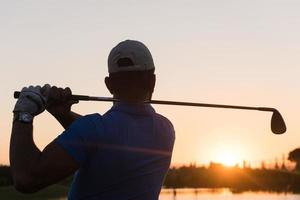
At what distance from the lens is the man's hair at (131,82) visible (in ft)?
11.4

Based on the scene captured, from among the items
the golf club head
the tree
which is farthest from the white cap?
the tree

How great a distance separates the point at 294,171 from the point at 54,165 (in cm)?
12074

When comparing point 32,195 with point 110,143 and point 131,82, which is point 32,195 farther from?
point 110,143

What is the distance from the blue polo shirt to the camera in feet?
10.5

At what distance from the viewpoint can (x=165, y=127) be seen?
3.66 metres

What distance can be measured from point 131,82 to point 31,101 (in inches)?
18.4

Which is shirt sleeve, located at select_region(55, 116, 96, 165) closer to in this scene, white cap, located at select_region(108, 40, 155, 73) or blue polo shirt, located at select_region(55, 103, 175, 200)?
blue polo shirt, located at select_region(55, 103, 175, 200)

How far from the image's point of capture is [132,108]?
3.45 meters

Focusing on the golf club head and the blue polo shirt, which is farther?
the golf club head

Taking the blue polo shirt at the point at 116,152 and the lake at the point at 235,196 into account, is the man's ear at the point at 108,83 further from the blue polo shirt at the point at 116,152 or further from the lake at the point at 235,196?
the lake at the point at 235,196

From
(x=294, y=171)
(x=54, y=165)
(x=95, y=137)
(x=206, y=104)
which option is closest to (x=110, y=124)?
(x=95, y=137)

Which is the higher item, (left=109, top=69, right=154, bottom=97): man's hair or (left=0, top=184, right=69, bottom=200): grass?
(left=109, top=69, right=154, bottom=97): man's hair

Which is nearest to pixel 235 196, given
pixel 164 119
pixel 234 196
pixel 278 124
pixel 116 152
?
pixel 234 196

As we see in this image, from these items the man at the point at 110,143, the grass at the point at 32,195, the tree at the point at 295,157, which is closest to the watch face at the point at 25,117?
the man at the point at 110,143
